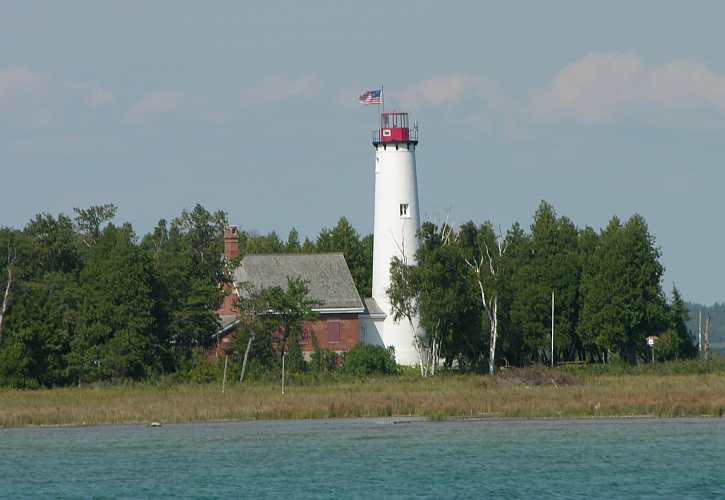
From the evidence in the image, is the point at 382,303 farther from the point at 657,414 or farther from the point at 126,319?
the point at 657,414

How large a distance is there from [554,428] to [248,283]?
27408 millimetres

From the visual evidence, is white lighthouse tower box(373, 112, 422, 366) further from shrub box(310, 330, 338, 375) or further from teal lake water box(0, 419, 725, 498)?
teal lake water box(0, 419, 725, 498)

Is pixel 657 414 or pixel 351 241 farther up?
pixel 351 241

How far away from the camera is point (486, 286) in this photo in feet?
234

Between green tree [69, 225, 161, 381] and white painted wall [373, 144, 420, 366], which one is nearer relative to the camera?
green tree [69, 225, 161, 381]

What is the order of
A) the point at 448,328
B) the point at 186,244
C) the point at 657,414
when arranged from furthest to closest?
the point at 186,244 < the point at 448,328 < the point at 657,414

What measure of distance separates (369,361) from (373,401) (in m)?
15.0

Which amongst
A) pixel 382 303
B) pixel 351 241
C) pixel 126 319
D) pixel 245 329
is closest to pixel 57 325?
pixel 126 319

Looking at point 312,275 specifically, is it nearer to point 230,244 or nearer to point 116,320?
point 230,244

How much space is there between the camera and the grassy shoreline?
4997cm

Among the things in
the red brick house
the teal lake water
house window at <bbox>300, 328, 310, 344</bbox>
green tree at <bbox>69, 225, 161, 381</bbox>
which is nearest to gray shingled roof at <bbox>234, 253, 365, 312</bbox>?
the red brick house

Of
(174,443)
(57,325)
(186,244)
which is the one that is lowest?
(174,443)

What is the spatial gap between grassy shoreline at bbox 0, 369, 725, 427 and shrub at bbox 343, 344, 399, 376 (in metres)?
6.16

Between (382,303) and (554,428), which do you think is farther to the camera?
(382,303)
